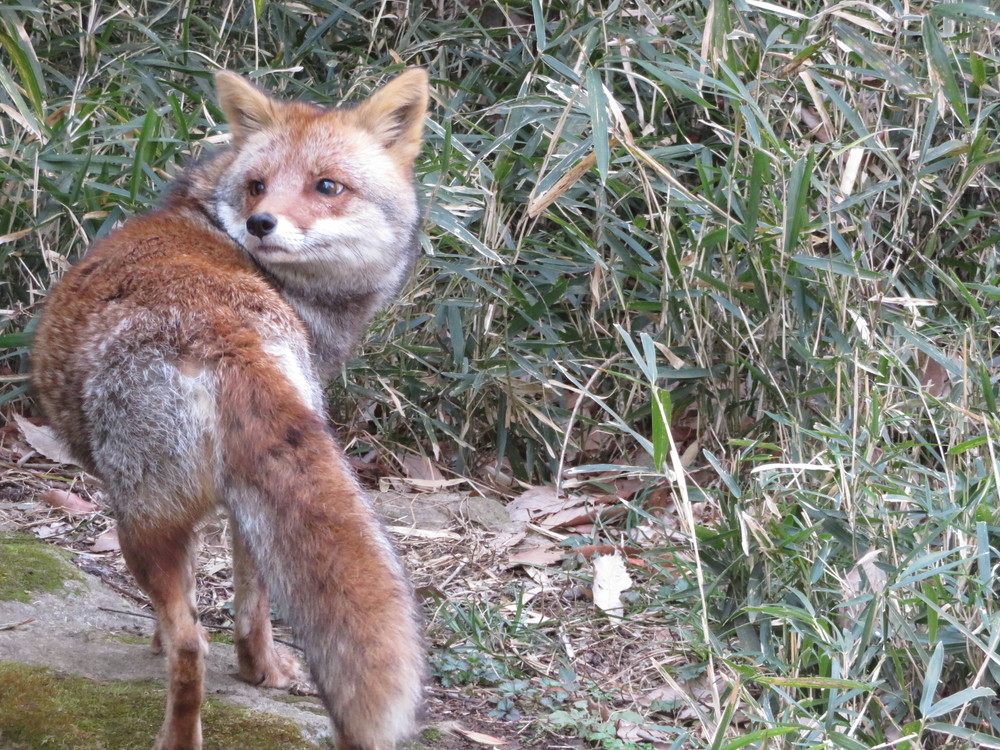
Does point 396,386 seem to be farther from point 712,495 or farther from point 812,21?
point 812,21

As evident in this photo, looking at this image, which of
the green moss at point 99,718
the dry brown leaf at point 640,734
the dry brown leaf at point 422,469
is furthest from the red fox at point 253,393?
the dry brown leaf at point 422,469

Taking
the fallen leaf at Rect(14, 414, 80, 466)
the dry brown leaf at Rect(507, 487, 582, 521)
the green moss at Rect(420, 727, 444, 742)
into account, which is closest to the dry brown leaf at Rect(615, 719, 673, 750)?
the green moss at Rect(420, 727, 444, 742)

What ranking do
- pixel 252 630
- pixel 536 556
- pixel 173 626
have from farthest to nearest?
pixel 536 556 < pixel 252 630 < pixel 173 626

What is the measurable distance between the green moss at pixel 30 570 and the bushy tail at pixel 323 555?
160cm

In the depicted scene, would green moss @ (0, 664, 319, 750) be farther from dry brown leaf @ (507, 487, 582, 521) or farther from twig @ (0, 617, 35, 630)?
dry brown leaf @ (507, 487, 582, 521)

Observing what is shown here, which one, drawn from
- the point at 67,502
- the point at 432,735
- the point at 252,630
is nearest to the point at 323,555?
the point at 432,735

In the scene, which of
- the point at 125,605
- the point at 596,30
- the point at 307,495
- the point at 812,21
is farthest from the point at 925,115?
the point at 125,605

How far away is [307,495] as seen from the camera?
2.84 meters

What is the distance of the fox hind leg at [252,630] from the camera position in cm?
378

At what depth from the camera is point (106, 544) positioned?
4.89 meters

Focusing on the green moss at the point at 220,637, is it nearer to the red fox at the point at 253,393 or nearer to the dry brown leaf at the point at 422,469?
the red fox at the point at 253,393

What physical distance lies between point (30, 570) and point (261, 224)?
170 centimetres

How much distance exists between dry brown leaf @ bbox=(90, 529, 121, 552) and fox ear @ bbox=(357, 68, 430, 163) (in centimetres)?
209

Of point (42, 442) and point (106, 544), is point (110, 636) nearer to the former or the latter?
point (106, 544)
